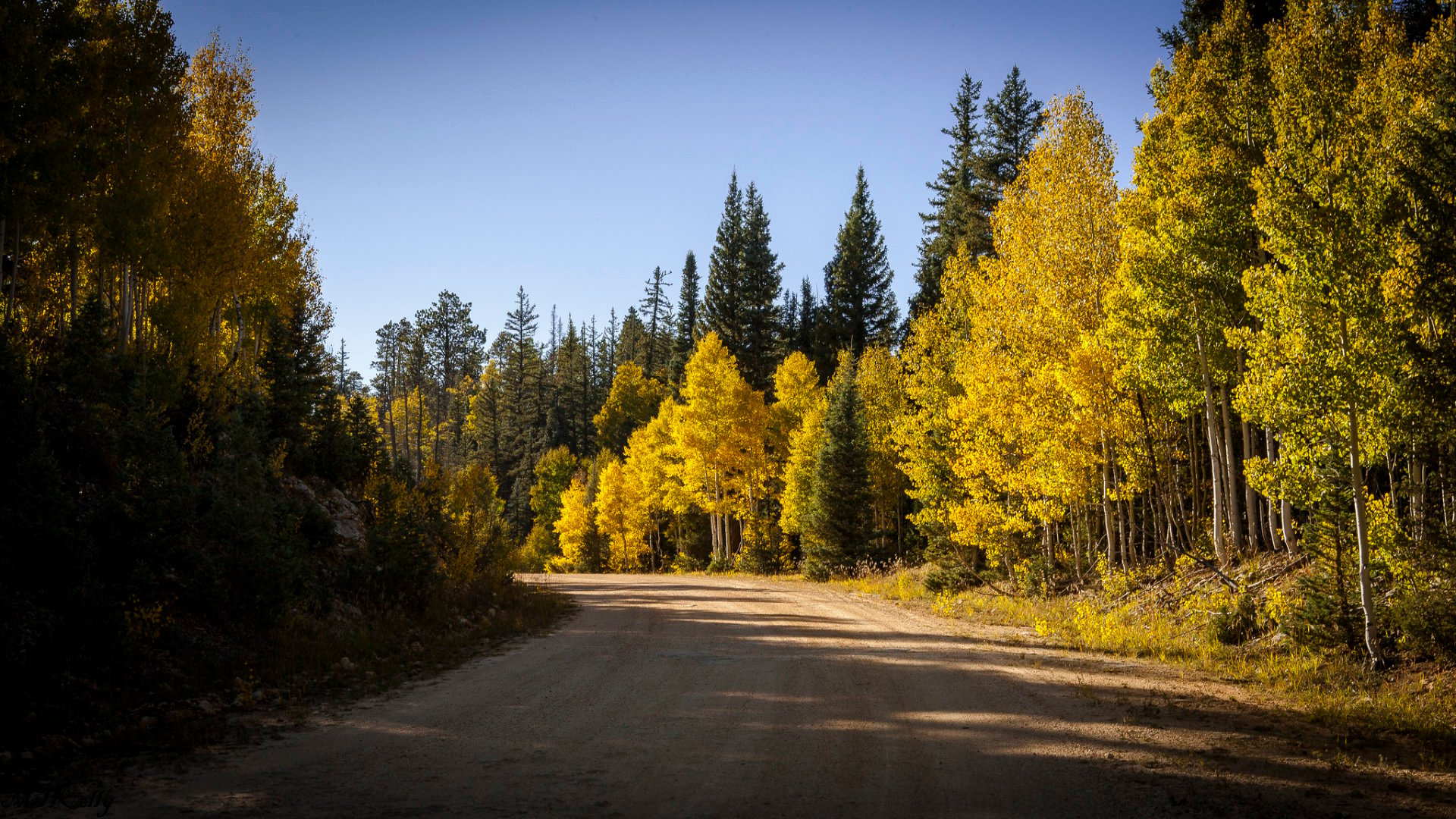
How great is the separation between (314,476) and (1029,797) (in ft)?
57.7

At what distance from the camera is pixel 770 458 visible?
37812 mm

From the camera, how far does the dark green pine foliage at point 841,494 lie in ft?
89.8

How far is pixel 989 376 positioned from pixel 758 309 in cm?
3762

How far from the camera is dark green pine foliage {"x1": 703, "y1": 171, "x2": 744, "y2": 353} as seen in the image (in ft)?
Answer: 177

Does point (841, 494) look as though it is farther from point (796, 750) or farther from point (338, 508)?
point (796, 750)

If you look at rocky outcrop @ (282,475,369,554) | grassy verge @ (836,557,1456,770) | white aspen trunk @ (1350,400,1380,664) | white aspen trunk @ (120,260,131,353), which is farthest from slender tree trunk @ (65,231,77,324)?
white aspen trunk @ (1350,400,1380,664)

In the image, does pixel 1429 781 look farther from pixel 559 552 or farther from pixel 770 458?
pixel 559 552

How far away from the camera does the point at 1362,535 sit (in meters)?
9.73

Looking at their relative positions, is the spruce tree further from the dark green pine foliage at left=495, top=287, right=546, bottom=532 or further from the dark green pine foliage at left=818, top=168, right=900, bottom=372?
the dark green pine foliage at left=495, top=287, right=546, bottom=532

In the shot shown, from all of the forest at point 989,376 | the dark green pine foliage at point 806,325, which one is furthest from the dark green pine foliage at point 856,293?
the forest at point 989,376

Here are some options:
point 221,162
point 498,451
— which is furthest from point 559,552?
point 221,162

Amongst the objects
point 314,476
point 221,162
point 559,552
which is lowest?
point 559,552

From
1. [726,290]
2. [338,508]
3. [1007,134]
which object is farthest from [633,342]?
[338,508]

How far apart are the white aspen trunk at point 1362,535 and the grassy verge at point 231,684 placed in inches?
489
